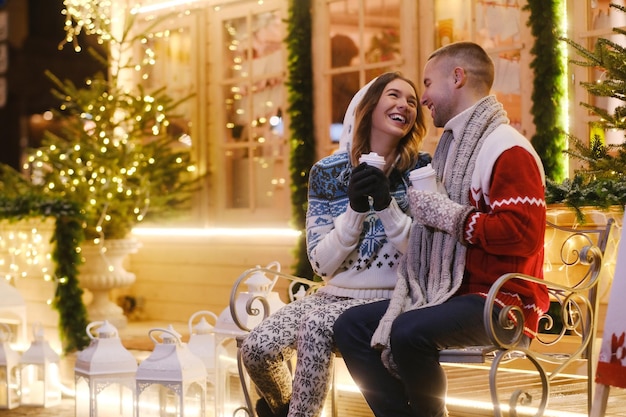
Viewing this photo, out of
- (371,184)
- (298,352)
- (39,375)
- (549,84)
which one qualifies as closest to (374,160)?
(371,184)

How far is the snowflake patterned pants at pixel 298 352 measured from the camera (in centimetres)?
301

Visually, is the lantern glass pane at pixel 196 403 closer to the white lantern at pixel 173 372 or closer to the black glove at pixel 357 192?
the white lantern at pixel 173 372

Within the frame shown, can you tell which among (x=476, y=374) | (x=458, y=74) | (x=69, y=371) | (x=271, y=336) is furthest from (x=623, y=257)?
(x=69, y=371)

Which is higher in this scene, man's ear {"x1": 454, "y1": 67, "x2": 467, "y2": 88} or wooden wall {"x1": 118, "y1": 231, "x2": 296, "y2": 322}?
man's ear {"x1": 454, "y1": 67, "x2": 467, "y2": 88}

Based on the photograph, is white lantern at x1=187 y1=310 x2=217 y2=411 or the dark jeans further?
white lantern at x1=187 y1=310 x2=217 y2=411

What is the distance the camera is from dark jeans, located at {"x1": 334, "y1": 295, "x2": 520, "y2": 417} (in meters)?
2.71

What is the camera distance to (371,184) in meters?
2.99

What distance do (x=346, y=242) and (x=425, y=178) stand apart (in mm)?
409

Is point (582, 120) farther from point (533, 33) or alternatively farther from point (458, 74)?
point (458, 74)

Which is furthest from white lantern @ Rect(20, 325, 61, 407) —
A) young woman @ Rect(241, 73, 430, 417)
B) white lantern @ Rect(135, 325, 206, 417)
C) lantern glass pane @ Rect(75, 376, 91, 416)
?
young woman @ Rect(241, 73, 430, 417)

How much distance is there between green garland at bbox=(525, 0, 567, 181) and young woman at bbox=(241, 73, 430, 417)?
2237 mm

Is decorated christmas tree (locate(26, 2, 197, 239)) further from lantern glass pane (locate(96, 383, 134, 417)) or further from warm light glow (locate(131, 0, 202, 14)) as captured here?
lantern glass pane (locate(96, 383, 134, 417))

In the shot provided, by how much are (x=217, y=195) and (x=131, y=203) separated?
665mm

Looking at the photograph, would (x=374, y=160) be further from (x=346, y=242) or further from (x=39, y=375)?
(x=39, y=375)
